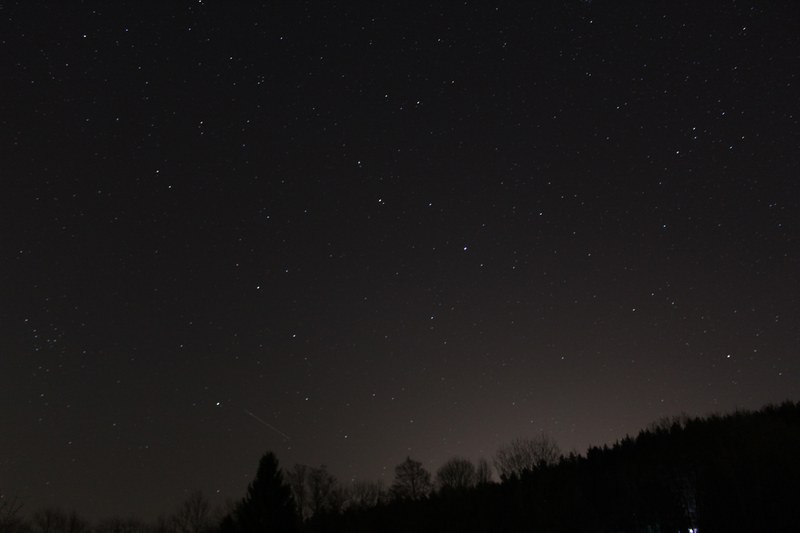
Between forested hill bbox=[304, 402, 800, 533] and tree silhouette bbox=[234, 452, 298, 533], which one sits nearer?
tree silhouette bbox=[234, 452, 298, 533]

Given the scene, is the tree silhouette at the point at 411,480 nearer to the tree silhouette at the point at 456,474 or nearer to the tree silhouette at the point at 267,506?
the tree silhouette at the point at 456,474

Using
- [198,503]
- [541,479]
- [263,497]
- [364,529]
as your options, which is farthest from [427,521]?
[198,503]

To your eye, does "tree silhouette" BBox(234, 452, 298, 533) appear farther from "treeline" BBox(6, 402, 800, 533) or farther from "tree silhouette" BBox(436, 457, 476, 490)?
"tree silhouette" BBox(436, 457, 476, 490)

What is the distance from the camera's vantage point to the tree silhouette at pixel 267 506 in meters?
21.7

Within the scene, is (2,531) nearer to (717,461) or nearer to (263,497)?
(263,497)

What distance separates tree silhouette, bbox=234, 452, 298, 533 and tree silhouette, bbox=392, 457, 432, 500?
154 ft

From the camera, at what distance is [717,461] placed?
3625 centimetres

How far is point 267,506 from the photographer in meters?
22.0

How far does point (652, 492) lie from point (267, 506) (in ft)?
78.6

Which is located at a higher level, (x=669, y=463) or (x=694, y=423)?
→ (x=694, y=423)

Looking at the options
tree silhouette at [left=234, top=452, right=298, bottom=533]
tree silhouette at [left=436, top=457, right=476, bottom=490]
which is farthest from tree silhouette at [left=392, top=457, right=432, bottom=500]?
tree silhouette at [left=234, top=452, right=298, bottom=533]

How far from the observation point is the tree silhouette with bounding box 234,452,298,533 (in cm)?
2172

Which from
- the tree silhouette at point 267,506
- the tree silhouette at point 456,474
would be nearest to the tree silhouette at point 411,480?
the tree silhouette at point 456,474

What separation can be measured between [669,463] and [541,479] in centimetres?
997
